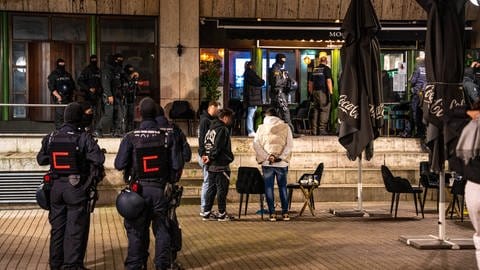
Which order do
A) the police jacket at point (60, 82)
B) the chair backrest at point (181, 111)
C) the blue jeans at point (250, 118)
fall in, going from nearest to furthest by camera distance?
the police jacket at point (60, 82)
the blue jeans at point (250, 118)
the chair backrest at point (181, 111)

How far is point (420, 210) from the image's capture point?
13922 mm

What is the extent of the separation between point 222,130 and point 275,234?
2.19m

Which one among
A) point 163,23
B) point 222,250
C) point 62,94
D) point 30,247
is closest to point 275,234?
point 222,250

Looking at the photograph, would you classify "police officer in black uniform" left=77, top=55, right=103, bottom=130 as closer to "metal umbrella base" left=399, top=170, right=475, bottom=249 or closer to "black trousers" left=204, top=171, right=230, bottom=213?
"black trousers" left=204, top=171, right=230, bottom=213

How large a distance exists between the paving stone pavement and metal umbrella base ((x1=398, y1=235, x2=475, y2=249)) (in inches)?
4.6

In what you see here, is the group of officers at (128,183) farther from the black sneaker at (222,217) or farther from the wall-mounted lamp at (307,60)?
the wall-mounted lamp at (307,60)

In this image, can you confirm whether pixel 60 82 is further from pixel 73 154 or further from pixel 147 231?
pixel 147 231

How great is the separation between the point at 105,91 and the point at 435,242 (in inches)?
341

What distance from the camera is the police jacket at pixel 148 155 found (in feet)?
26.2

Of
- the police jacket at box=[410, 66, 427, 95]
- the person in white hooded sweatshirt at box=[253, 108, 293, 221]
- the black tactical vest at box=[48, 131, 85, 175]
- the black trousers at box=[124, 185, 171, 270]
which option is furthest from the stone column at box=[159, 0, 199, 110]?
the black trousers at box=[124, 185, 171, 270]

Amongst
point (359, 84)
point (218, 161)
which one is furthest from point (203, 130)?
point (359, 84)

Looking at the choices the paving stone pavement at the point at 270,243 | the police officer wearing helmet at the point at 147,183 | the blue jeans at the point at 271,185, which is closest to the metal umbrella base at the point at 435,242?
the paving stone pavement at the point at 270,243

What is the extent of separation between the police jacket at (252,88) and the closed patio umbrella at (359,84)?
5.55m

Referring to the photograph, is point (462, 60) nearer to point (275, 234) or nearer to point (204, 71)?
point (275, 234)
